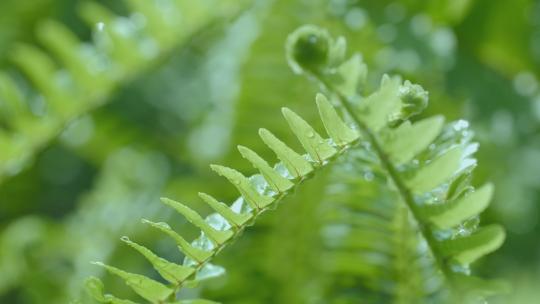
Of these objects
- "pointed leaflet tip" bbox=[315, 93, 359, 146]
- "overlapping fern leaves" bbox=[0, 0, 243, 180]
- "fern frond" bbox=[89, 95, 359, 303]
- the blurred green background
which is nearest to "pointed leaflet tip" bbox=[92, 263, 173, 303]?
"fern frond" bbox=[89, 95, 359, 303]

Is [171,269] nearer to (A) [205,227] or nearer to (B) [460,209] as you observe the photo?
(A) [205,227]

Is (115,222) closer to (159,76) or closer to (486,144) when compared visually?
(159,76)

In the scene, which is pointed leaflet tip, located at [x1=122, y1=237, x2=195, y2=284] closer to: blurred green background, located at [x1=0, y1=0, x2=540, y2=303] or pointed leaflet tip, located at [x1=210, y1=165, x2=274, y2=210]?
pointed leaflet tip, located at [x1=210, y1=165, x2=274, y2=210]

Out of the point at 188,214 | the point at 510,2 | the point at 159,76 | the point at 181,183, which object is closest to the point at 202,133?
the point at 181,183

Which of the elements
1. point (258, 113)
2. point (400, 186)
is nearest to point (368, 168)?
point (400, 186)

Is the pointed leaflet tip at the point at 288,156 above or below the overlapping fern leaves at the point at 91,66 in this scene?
below

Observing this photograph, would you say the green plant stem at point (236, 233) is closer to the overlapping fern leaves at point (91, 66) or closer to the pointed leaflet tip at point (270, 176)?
the pointed leaflet tip at point (270, 176)

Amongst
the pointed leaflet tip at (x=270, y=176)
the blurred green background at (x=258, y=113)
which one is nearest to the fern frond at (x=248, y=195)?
the pointed leaflet tip at (x=270, y=176)
